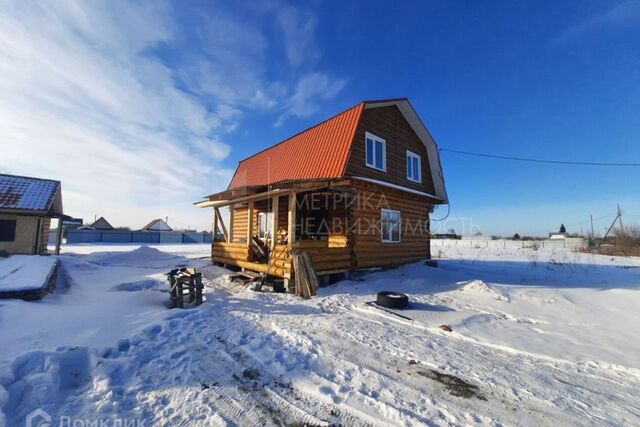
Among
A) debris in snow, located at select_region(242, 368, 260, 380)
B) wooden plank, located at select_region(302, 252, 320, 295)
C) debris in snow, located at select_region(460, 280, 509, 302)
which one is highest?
wooden plank, located at select_region(302, 252, 320, 295)

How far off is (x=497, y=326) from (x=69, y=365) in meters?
6.94

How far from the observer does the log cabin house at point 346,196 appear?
9109 mm

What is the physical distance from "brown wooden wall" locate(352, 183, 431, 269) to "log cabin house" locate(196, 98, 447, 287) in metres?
0.04

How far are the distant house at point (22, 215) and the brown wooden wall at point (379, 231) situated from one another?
1735 centimetres

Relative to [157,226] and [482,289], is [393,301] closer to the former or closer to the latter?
[482,289]

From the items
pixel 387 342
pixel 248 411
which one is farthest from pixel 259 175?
pixel 248 411

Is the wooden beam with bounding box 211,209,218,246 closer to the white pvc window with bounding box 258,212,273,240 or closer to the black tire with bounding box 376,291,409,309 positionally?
the white pvc window with bounding box 258,212,273,240

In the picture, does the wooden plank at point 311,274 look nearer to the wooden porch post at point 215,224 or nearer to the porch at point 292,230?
the porch at point 292,230

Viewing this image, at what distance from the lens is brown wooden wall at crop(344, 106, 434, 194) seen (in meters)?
10.8

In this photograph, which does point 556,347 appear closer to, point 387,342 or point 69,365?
point 387,342

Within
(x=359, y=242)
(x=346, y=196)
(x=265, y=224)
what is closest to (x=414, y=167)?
(x=346, y=196)

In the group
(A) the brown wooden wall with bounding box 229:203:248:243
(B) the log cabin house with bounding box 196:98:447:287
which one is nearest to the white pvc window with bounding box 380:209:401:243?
(B) the log cabin house with bounding box 196:98:447:287

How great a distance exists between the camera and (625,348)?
184 inches

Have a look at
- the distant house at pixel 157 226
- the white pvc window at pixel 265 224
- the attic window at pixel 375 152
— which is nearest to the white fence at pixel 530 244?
the attic window at pixel 375 152
